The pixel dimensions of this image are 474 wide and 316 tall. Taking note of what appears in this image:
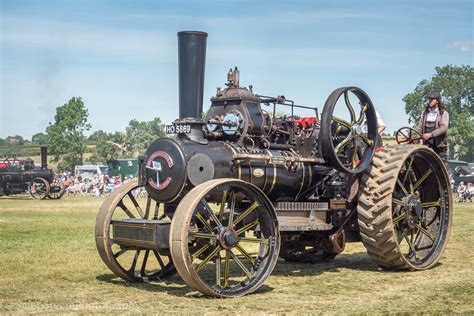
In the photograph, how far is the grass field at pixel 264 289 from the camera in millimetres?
6254

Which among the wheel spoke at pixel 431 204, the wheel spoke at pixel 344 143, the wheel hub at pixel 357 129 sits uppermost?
the wheel hub at pixel 357 129

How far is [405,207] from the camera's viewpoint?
29.1 feet

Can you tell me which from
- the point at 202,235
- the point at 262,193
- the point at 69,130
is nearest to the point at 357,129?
the point at 262,193

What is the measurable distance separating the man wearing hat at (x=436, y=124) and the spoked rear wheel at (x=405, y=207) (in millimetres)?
446

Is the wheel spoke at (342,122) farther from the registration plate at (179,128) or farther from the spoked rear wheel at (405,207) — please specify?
the registration plate at (179,128)

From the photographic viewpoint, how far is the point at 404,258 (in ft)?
27.9

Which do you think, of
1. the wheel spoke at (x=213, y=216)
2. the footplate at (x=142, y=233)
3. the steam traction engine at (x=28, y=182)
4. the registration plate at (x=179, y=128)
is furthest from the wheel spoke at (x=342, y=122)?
the steam traction engine at (x=28, y=182)

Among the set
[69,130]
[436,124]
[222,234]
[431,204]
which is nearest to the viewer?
[222,234]

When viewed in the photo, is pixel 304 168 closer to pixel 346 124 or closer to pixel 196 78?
pixel 346 124

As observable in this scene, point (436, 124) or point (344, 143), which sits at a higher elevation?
point (436, 124)

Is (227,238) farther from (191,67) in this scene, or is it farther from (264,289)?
(191,67)

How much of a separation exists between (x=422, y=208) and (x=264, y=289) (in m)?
3.05

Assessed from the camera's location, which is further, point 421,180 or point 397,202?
point 421,180

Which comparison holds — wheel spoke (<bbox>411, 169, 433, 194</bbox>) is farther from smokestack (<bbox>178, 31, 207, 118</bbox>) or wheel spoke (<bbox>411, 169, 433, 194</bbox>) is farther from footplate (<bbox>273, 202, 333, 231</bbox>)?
smokestack (<bbox>178, 31, 207, 118</bbox>)
